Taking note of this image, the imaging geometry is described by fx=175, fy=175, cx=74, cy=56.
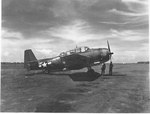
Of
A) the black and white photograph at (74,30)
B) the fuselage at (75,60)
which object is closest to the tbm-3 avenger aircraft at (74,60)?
the fuselage at (75,60)

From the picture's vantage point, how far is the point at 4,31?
8242mm

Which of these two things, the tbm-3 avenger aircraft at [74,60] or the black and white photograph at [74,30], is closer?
the black and white photograph at [74,30]

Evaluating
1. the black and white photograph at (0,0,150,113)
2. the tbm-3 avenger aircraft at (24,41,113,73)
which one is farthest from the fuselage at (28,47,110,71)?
the black and white photograph at (0,0,150,113)

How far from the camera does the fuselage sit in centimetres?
1244

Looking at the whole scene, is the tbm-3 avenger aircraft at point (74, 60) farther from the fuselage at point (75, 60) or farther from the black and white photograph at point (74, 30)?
the black and white photograph at point (74, 30)

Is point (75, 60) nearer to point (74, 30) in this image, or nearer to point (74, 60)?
point (74, 60)

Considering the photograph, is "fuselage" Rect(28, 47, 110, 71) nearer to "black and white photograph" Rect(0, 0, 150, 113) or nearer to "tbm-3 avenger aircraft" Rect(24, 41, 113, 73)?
"tbm-3 avenger aircraft" Rect(24, 41, 113, 73)

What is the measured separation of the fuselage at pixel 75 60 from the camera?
490 inches

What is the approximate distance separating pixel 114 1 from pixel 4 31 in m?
5.26

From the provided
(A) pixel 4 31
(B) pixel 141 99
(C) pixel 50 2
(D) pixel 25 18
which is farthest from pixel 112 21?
(A) pixel 4 31

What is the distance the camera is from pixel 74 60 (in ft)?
43.5

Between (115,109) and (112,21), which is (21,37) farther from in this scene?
(115,109)

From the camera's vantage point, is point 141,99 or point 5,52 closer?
point 141,99

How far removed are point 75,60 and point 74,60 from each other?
85 mm
